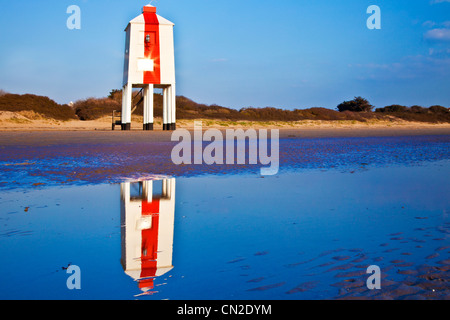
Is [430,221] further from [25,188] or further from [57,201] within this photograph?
[25,188]

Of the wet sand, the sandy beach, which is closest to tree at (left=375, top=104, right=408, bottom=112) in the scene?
the sandy beach

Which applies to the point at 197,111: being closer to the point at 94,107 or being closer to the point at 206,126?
the point at 94,107

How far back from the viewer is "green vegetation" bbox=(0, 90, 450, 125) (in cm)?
3462

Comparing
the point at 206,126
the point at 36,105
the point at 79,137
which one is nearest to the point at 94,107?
the point at 36,105

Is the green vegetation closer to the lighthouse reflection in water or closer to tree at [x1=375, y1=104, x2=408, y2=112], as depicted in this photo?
tree at [x1=375, y1=104, x2=408, y2=112]

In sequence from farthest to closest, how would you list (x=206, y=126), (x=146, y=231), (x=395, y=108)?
1. (x=395, y=108)
2. (x=206, y=126)
3. (x=146, y=231)

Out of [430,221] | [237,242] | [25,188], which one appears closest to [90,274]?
[237,242]

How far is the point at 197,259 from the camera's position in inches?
130

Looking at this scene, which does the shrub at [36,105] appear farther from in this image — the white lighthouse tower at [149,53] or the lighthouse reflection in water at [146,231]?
the lighthouse reflection in water at [146,231]

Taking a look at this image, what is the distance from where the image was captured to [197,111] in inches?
1834

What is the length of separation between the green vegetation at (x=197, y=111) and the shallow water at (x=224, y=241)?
82.2ft

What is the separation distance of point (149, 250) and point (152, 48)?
22799 millimetres

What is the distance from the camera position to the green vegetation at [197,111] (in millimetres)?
34625

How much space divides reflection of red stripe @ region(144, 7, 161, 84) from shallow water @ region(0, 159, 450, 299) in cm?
1909
